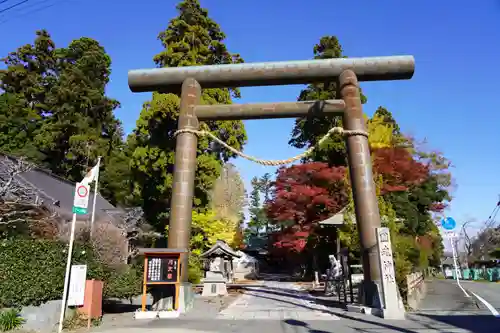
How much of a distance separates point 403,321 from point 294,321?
247 centimetres

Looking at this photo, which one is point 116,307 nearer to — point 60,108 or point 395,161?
point 395,161

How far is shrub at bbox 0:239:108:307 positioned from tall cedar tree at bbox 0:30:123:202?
21.9 m

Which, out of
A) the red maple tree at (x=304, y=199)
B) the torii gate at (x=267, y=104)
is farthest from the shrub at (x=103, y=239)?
the red maple tree at (x=304, y=199)

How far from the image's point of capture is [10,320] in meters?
7.12

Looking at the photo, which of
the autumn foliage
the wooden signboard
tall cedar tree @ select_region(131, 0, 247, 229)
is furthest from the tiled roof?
the autumn foliage

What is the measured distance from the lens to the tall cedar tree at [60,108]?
2900 cm

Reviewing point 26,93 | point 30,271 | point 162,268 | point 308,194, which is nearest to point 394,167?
point 308,194

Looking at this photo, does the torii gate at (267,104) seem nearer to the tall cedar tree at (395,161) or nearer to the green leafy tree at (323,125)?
the tall cedar tree at (395,161)

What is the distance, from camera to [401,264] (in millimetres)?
10492

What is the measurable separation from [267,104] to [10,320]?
28.4ft

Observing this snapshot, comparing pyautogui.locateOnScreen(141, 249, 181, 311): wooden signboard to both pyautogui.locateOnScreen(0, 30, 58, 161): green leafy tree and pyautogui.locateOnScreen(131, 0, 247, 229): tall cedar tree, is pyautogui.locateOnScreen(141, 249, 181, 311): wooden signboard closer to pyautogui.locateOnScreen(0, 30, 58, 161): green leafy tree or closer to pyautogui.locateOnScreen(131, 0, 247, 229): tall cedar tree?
pyautogui.locateOnScreen(131, 0, 247, 229): tall cedar tree

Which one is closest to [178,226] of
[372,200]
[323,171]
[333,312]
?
[333,312]

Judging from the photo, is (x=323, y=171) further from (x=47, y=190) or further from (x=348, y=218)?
(x=47, y=190)

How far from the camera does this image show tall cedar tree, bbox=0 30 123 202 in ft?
95.1
